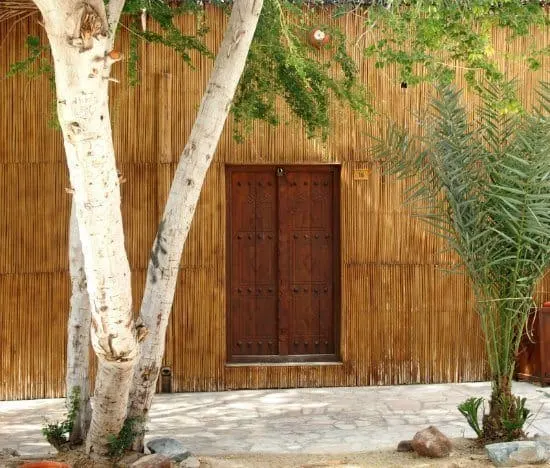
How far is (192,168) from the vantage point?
5988 millimetres

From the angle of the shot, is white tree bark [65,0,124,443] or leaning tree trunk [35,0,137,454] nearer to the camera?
leaning tree trunk [35,0,137,454]

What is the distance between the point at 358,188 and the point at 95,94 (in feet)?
15.9

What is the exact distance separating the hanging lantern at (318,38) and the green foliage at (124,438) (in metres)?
4.22

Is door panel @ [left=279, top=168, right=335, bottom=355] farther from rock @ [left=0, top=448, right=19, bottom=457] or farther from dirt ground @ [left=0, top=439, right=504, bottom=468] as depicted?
rock @ [left=0, top=448, right=19, bottom=457]

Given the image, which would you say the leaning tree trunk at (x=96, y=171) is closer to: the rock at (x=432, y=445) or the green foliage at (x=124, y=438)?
the green foliage at (x=124, y=438)

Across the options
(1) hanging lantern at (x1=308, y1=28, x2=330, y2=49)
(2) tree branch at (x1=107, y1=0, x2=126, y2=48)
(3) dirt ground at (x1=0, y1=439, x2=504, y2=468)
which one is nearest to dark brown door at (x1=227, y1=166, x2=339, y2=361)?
(1) hanging lantern at (x1=308, y1=28, x2=330, y2=49)

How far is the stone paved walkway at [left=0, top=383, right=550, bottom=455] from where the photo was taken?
705 cm

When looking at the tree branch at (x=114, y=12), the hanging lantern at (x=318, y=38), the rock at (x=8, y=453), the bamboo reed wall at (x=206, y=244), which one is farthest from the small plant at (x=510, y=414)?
the hanging lantern at (x=318, y=38)

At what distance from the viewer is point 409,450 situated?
658cm

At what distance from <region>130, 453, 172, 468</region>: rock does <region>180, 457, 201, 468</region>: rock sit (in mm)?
235

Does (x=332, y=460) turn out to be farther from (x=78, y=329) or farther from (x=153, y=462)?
(x=78, y=329)

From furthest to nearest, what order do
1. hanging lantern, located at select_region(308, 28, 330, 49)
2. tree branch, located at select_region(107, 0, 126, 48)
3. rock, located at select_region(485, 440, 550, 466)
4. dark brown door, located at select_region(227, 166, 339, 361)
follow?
dark brown door, located at select_region(227, 166, 339, 361) → hanging lantern, located at select_region(308, 28, 330, 49) → rock, located at select_region(485, 440, 550, 466) → tree branch, located at select_region(107, 0, 126, 48)

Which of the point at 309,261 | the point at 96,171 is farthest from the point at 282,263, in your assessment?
the point at 96,171

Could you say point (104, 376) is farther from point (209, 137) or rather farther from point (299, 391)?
point (299, 391)
